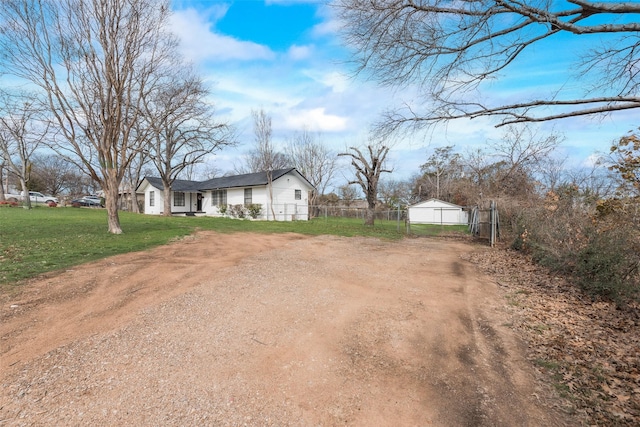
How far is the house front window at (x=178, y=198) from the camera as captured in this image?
101 feet

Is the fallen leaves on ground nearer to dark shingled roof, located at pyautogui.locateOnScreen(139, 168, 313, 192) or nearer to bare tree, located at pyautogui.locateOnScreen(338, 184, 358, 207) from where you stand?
dark shingled roof, located at pyautogui.locateOnScreen(139, 168, 313, 192)

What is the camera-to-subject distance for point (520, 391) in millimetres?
3051

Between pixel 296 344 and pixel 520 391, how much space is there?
2347mm

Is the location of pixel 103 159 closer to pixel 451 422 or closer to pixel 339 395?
pixel 339 395

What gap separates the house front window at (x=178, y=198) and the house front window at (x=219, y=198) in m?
4.12

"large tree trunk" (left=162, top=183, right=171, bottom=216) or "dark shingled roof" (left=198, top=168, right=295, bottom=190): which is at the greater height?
"dark shingled roof" (left=198, top=168, right=295, bottom=190)

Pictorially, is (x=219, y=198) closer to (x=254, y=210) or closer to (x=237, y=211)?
(x=237, y=211)

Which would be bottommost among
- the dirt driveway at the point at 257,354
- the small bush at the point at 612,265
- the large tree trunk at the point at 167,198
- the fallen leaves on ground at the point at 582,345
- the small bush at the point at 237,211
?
the fallen leaves on ground at the point at 582,345

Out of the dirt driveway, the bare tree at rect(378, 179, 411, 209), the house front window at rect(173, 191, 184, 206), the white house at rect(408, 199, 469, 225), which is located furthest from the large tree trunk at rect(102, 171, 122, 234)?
the bare tree at rect(378, 179, 411, 209)

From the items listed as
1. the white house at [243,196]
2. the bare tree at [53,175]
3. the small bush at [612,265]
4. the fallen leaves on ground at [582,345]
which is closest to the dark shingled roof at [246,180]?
the white house at [243,196]

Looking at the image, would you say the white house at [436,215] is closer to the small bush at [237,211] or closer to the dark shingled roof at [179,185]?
the small bush at [237,211]

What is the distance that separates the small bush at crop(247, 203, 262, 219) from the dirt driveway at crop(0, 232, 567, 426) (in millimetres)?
18219

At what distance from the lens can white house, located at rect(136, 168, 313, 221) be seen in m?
25.2

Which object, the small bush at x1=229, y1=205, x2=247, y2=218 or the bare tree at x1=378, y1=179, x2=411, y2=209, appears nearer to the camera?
the small bush at x1=229, y1=205, x2=247, y2=218
